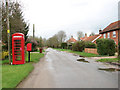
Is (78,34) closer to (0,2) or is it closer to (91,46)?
(91,46)

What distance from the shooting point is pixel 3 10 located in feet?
42.8

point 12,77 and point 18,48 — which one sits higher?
point 18,48

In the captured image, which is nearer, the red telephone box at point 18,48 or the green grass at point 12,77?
the green grass at point 12,77

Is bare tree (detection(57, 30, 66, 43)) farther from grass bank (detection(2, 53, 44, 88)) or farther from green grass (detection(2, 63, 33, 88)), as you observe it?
Result: green grass (detection(2, 63, 33, 88))

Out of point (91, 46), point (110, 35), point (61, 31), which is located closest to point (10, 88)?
point (91, 46)

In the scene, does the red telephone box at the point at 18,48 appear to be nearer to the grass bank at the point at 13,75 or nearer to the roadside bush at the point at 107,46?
the grass bank at the point at 13,75

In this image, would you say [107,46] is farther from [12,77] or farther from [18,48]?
[12,77]

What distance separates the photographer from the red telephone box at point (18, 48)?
912 centimetres

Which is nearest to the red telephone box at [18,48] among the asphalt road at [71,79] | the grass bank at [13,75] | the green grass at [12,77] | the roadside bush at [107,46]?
the grass bank at [13,75]

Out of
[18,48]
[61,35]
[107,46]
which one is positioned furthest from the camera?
[61,35]

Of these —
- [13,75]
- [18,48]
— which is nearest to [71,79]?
[13,75]

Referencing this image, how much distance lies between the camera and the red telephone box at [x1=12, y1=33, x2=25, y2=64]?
9125 mm

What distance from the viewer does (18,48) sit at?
31.1 ft

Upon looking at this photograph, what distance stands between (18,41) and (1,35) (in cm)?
586
